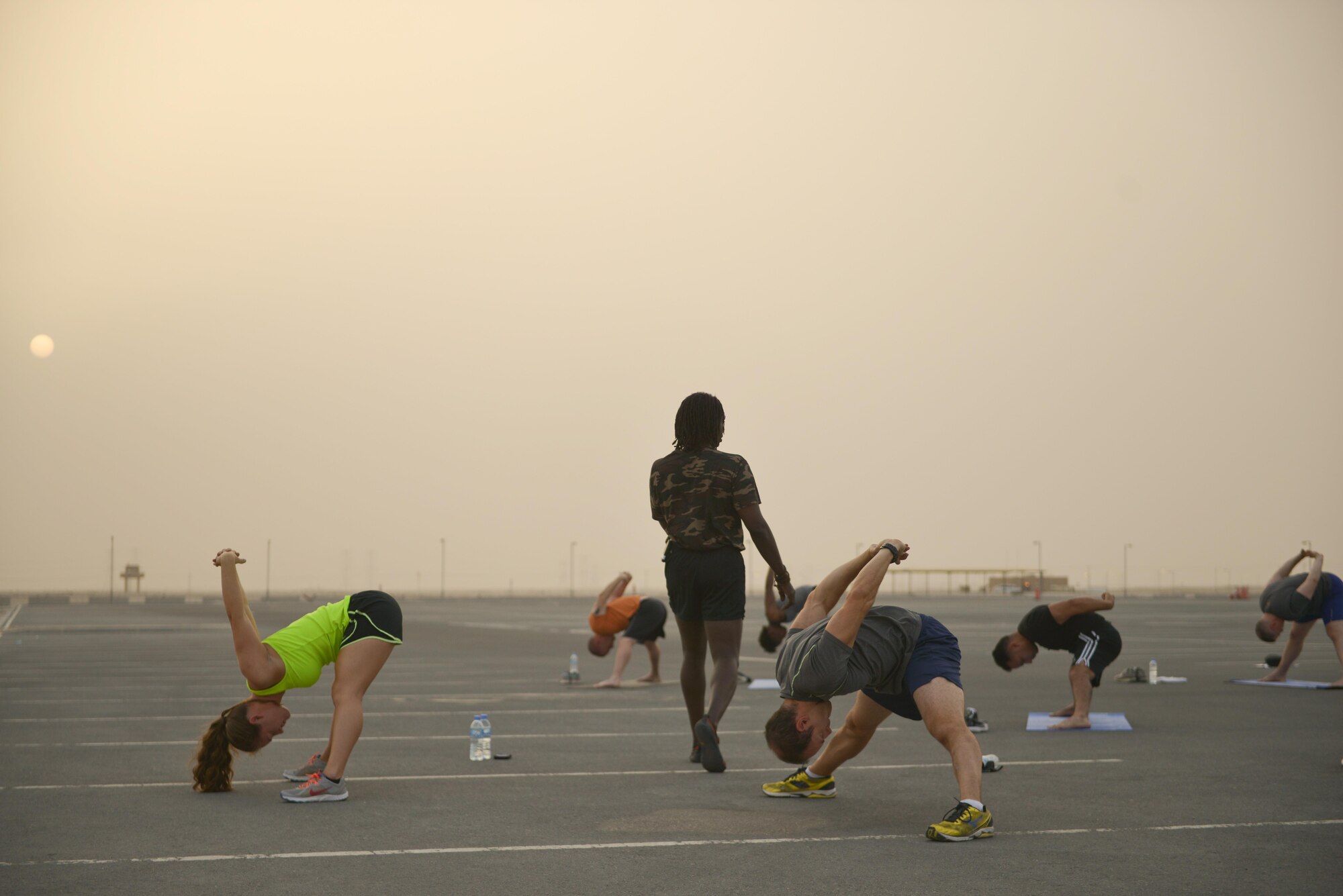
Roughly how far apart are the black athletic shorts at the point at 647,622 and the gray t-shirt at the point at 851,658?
8.94 meters

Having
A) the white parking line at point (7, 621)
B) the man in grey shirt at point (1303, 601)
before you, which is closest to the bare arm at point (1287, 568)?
the man in grey shirt at point (1303, 601)

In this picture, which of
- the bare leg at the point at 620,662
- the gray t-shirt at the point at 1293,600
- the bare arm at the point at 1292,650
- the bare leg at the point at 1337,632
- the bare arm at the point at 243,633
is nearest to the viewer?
the bare arm at the point at 243,633

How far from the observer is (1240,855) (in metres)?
5.27

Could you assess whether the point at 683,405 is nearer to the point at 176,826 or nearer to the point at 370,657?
the point at 370,657

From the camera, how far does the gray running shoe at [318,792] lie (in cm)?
667

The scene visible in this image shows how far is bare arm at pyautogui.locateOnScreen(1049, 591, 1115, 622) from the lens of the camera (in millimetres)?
10273

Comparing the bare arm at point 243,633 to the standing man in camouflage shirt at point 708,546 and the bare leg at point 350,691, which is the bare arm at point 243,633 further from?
the standing man in camouflage shirt at point 708,546

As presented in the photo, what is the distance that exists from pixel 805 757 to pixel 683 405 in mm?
2933

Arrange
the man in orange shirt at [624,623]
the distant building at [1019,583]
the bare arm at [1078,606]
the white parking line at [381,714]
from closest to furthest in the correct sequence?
the bare arm at [1078,606] → the white parking line at [381,714] → the man in orange shirt at [624,623] → the distant building at [1019,583]

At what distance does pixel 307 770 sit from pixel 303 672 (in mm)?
760

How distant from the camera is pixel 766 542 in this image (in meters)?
7.80

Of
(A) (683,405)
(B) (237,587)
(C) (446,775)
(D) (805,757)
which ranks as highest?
(A) (683,405)

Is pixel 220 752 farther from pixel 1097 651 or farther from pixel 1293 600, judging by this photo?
pixel 1293 600

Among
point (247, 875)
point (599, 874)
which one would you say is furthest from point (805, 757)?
point (247, 875)
